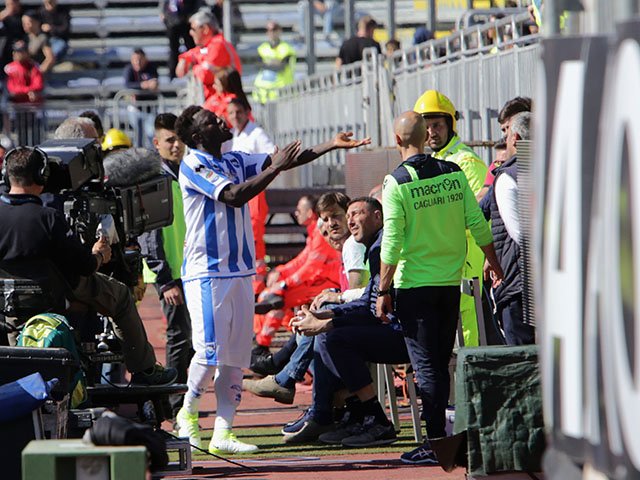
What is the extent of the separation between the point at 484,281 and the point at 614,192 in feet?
18.2

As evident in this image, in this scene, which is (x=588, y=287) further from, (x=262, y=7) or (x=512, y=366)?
(x=262, y=7)

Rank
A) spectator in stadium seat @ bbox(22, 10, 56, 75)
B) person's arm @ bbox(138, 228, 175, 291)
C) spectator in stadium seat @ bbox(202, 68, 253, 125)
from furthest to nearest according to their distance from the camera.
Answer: spectator in stadium seat @ bbox(22, 10, 56, 75)
spectator in stadium seat @ bbox(202, 68, 253, 125)
person's arm @ bbox(138, 228, 175, 291)

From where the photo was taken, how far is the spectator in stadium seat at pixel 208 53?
13.7 m

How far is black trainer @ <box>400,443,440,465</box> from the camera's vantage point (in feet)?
24.9

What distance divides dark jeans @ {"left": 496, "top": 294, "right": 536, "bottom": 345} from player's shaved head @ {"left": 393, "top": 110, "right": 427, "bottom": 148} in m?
1.01

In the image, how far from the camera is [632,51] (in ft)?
10.0

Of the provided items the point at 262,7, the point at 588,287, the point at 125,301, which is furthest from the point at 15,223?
the point at 262,7

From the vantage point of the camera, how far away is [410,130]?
24.5 feet

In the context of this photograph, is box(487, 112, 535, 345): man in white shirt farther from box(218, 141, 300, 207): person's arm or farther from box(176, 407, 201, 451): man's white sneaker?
box(176, 407, 201, 451): man's white sneaker

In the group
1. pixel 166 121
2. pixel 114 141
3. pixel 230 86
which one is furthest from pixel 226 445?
pixel 230 86

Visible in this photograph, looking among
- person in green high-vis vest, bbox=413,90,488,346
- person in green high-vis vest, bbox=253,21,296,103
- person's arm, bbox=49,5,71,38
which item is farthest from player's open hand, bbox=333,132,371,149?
person's arm, bbox=49,5,71,38

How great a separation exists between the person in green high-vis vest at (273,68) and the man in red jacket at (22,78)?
375 cm

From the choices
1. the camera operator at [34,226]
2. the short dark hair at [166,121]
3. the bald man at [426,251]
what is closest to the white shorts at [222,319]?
the camera operator at [34,226]

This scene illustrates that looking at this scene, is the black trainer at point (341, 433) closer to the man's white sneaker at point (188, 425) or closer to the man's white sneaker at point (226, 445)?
the man's white sneaker at point (226, 445)
